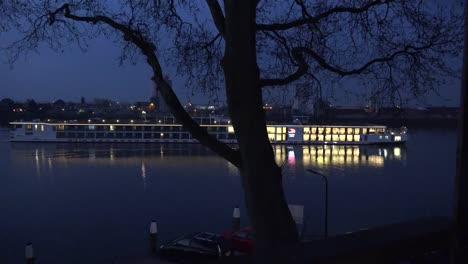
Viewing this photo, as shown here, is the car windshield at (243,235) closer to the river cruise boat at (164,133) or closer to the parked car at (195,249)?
the parked car at (195,249)

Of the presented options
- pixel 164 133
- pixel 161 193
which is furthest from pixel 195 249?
pixel 164 133

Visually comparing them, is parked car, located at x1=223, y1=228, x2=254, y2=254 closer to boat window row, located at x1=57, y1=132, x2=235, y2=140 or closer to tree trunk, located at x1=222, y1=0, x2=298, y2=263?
tree trunk, located at x1=222, y1=0, x2=298, y2=263

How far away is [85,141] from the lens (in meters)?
42.2

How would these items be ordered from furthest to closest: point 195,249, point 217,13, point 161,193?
point 161,193
point 195,249
point 217,13

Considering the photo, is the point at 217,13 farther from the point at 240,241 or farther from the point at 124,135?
the point at 124,135

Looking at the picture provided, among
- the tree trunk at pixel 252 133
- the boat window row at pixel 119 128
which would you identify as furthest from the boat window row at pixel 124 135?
the tree trunk at pixel 252 133

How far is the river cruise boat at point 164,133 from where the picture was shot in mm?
42125

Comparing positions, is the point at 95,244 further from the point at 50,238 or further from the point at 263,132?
the point at 263,132

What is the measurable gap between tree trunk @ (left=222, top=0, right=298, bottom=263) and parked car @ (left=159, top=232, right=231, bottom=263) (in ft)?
21.7

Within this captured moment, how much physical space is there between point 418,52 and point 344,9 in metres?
0.53

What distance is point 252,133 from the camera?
2.06 metres

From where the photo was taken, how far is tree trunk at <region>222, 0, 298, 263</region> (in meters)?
2.02

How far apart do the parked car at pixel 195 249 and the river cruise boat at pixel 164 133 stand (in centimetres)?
3247

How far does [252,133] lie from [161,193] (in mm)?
18688
